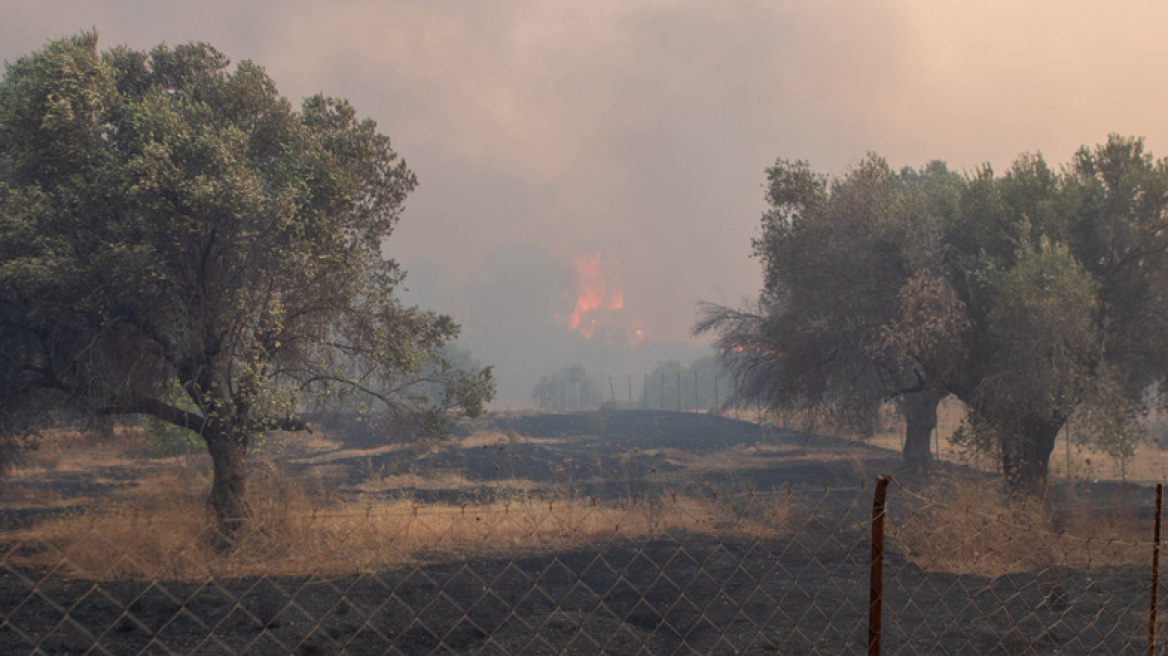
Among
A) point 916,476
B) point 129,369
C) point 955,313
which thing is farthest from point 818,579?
point 916,476

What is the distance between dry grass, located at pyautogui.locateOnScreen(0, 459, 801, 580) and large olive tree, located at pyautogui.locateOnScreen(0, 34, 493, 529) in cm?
123

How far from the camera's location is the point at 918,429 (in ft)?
94.1

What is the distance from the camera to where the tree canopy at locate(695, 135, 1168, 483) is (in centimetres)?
1692

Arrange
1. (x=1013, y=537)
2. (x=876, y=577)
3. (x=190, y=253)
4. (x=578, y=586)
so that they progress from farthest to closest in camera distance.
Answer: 1. (x=190, y=253)
2. (x=578, y=586)
3. (x=1013, y=537)
4. (x=876, y=577)

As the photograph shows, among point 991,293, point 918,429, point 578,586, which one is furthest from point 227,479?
point 918,429

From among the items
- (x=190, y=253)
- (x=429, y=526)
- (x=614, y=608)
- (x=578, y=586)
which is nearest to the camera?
(x=614, y=608)

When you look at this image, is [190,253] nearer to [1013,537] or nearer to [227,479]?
[227,479]

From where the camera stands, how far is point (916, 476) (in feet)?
88.1

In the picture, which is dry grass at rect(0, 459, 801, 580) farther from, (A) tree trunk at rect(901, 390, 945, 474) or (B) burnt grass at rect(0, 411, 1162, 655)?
(A) tree trunk at rect(901, 390, 945, 474)

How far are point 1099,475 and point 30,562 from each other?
33.0 m

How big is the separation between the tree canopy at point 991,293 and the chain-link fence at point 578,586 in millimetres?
2468

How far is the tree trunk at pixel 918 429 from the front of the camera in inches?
1120

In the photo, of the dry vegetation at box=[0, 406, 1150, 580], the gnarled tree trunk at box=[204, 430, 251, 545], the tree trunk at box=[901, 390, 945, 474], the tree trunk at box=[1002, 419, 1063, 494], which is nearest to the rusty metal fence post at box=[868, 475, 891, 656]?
the dry vegetation at box=[0, 406, 1150, 580]

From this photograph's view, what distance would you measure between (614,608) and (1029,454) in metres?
13.2
